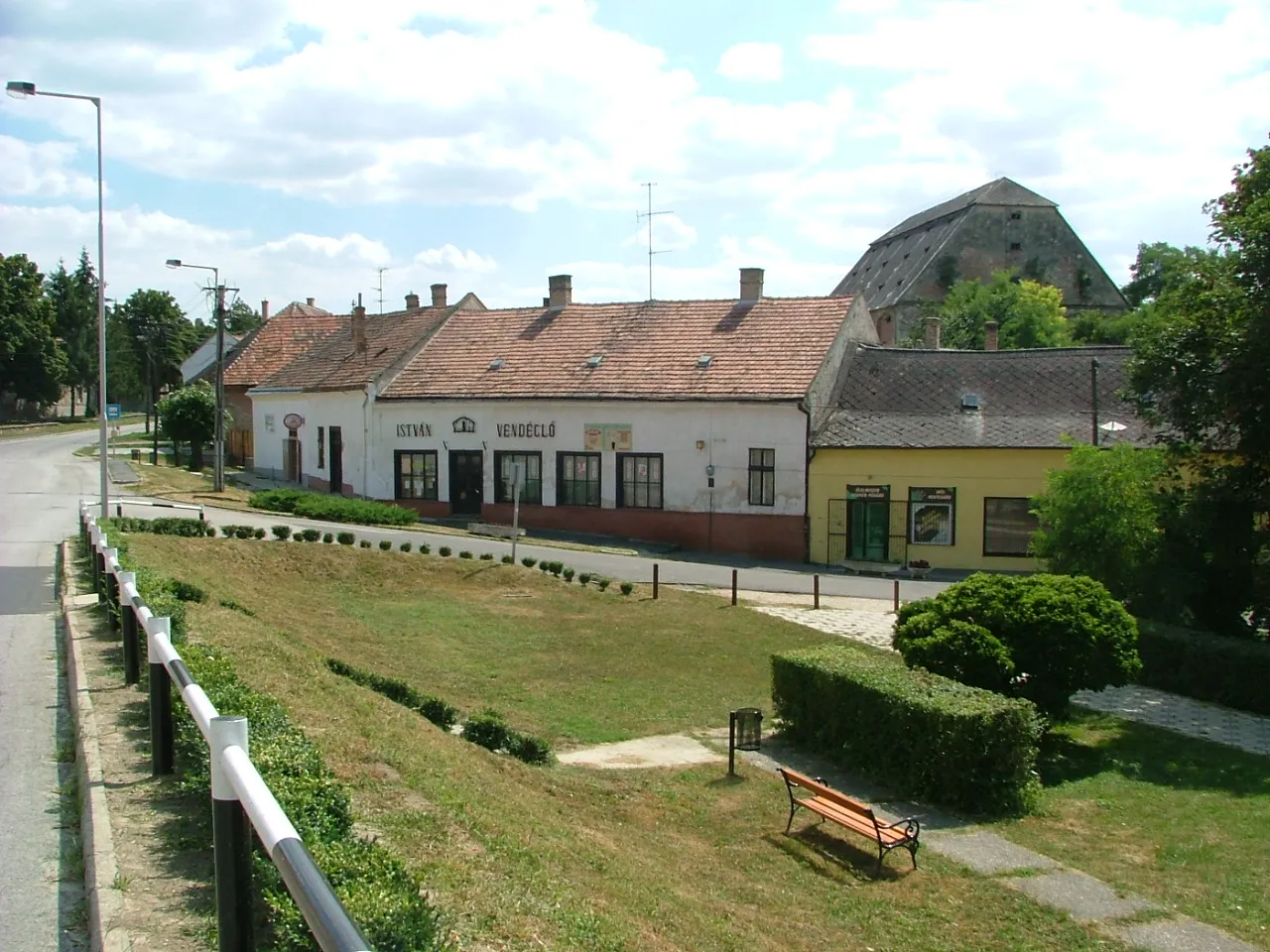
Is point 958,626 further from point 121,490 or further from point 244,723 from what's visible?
point 121,490

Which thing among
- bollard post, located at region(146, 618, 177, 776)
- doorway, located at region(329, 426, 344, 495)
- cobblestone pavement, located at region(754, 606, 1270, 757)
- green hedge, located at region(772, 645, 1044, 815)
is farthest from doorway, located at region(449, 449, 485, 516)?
bollard post, located at region(146, 618, 177, 776)

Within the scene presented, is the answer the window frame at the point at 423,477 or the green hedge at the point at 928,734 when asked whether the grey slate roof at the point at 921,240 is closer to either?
the window frame at the point at 423,477

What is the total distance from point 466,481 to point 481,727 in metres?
27.4

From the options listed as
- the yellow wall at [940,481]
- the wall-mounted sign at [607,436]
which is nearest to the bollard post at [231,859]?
the yellow wall at [940,481]

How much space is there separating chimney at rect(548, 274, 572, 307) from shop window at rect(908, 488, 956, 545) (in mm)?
16424

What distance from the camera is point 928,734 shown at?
12414 mm

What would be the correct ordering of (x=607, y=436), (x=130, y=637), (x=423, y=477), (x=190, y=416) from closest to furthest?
(x=130, y=637) < (x=607, y=436) < (x=423, y=477) < (x=190, y=416)

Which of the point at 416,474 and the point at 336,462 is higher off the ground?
the point at 336,462

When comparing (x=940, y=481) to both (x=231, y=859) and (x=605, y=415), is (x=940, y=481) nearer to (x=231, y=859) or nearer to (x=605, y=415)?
(x=605, y=415)

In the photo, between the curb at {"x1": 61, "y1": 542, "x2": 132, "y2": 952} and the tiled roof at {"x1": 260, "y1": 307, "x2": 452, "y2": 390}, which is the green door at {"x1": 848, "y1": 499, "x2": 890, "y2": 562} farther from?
the curb at {"x1": 61, "y1": 542, "x2": 132, "y2": 952}

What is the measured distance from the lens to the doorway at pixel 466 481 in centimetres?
3862

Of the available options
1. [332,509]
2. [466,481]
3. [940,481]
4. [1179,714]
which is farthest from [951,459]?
[332,509]

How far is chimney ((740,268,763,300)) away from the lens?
39594 mm

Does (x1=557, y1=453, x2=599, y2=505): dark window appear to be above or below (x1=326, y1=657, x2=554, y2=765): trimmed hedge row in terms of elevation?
above
